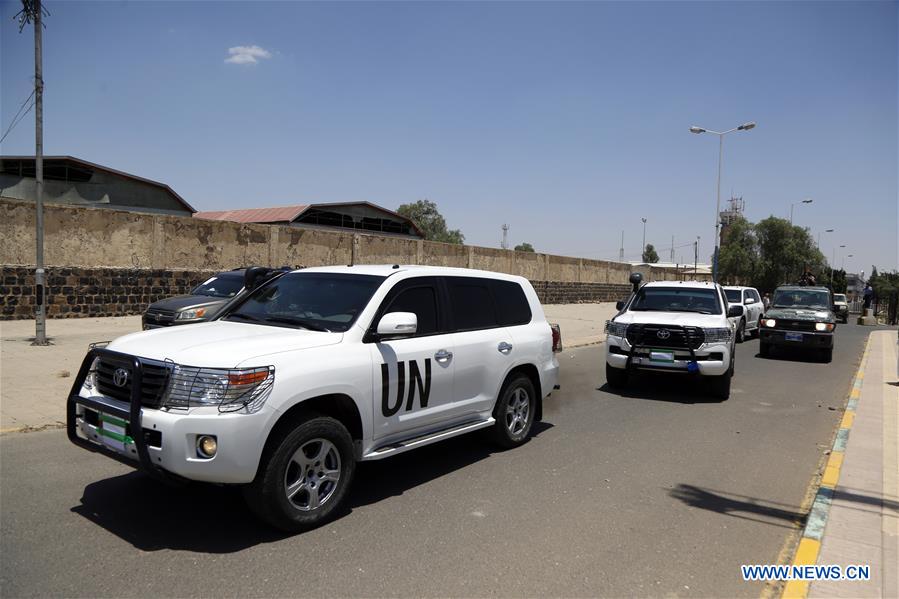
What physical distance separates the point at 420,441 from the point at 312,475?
109 centimetres

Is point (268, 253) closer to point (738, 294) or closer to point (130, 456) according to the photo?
point (738, 294)

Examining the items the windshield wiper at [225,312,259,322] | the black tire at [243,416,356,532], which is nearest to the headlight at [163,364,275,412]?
the black tire at [243,416,356,532]

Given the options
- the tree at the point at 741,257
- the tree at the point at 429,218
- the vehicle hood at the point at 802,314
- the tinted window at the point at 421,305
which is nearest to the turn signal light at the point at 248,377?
the tinted window at the point at 421,305

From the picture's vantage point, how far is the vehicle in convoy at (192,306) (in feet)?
38.4

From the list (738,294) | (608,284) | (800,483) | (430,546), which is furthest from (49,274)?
(608,284)

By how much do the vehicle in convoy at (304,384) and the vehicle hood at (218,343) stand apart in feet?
0.04

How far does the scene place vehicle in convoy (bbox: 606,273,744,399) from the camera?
9352 mm

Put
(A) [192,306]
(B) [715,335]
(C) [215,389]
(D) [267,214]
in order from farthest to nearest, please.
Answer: (D) [267,214] < (A) [192,306] < (B) [715,335] < (C) [215,389]

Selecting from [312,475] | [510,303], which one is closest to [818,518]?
[510,303]

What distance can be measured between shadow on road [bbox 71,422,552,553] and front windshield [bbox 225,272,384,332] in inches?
55.8

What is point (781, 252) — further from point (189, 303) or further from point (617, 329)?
point (189, 303)

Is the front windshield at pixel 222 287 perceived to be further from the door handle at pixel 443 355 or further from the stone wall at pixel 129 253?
the door handle at pixel 443 355

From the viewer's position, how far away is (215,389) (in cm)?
383

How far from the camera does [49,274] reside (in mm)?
16375
